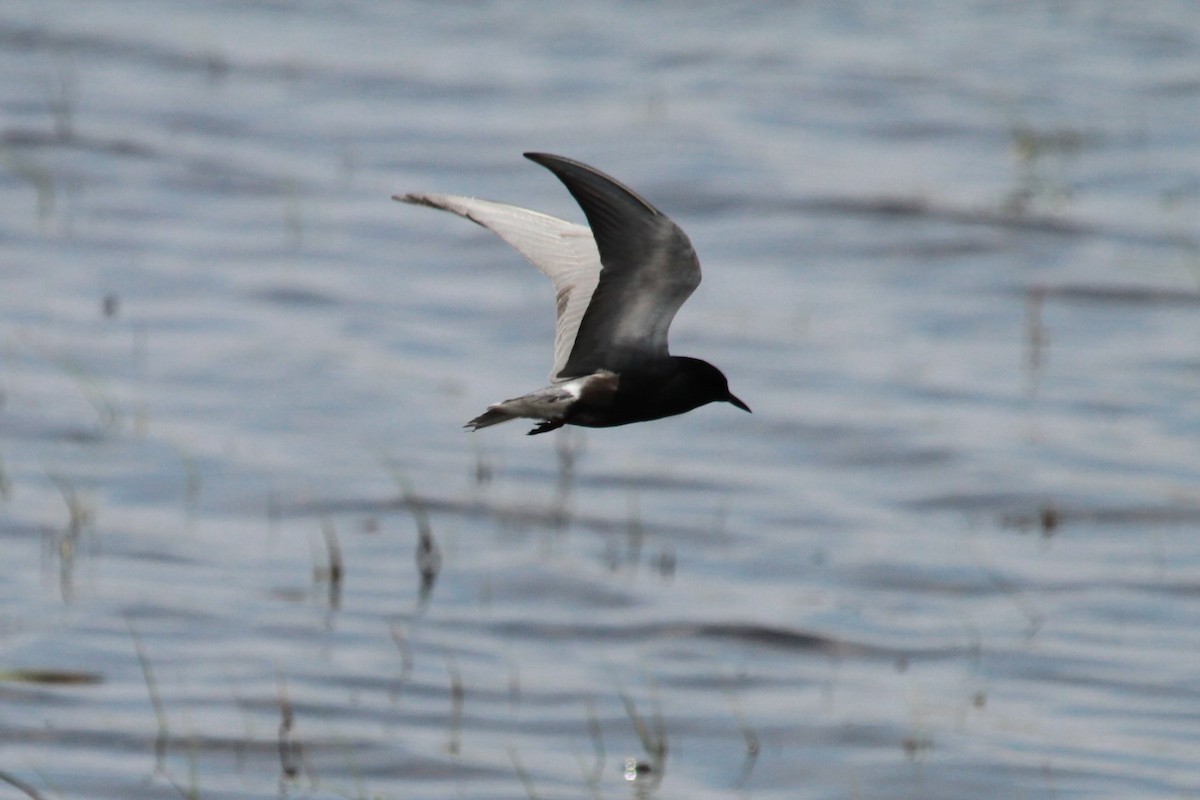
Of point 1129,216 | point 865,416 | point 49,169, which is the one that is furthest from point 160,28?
point 865,416

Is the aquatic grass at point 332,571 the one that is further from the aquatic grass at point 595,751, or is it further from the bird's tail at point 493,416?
the bird's tail at point 493,416

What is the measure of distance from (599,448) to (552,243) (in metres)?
5.63

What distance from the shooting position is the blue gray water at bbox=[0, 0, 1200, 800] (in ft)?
22.9

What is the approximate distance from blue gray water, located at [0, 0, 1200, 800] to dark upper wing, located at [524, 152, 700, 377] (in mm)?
1796

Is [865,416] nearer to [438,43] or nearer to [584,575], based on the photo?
[584,575]

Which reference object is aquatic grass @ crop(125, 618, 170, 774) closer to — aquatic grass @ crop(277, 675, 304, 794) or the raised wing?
aquatic grass @ crop(277, 675, 304, 794)

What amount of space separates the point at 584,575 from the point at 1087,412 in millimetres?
3107

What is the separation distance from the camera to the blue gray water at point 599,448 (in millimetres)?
6992

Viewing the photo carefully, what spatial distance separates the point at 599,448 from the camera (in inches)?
390

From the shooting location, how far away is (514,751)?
6.80 m

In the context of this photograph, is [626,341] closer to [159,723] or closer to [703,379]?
[703,379]

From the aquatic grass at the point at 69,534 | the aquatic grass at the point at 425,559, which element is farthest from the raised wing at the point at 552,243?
the aquatic grass at the point at 69,534

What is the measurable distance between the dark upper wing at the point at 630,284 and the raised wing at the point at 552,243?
0.71 feet

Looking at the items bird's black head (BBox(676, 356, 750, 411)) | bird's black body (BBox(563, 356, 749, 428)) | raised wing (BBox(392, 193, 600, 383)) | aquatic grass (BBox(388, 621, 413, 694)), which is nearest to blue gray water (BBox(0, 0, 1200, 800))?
aquatic grass (BBox(388, 621, 413, 694))
